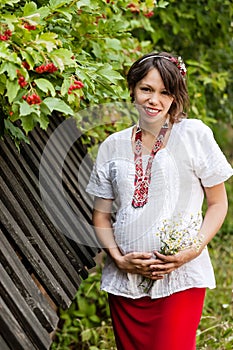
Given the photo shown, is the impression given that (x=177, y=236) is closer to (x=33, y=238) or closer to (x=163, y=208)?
(x=163, y=208)

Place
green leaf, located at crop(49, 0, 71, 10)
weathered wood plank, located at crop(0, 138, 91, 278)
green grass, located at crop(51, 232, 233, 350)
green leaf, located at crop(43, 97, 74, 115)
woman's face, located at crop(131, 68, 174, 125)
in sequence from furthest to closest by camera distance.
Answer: green grass, located at crop(51, 232, 233, 350) → weathered wood plank, located at crop(0, 138, 91, 278) → woman's face, located at crop(131, 68, 174, 125) → green leaf, located at crop(49, 0, 71, 10) → green leaf, located at crop(43, 97, 74, 115)

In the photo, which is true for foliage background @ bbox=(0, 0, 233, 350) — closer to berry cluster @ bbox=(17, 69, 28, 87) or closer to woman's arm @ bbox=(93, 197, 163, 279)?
berry cluster @ bbox=(17, 69, 28, 87)

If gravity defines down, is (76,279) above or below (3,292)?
below

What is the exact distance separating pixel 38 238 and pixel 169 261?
584 mm

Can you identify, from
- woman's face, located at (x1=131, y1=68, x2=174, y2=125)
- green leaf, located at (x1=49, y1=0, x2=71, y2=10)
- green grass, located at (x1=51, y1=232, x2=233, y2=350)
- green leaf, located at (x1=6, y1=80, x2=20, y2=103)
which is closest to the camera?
green leaf, located at (x1=6, y1=80, x2=20, y2=103)

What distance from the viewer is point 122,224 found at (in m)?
2.91

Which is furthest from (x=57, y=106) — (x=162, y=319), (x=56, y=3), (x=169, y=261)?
(x=162, y=319)

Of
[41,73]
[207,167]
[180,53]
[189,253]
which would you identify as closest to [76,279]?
[189,253]

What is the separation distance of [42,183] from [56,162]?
51 centimetres

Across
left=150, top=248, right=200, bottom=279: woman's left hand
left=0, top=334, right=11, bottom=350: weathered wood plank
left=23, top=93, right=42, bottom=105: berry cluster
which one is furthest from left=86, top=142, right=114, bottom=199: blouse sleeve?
left=0, top=334, right=11, bottom=350: weathered wood plank

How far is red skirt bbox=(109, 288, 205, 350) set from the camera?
2.88 m

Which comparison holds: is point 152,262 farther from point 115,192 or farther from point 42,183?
point 42,183

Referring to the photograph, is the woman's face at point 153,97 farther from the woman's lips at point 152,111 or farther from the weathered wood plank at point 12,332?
the weathered wood plank at point 12,332

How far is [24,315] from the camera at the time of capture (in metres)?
2.23
